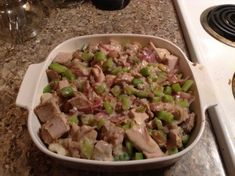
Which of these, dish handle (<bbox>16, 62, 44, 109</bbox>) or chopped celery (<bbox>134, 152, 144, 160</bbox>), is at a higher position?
dish handle (<bbox>16, 62, 44, 109</bbox>)

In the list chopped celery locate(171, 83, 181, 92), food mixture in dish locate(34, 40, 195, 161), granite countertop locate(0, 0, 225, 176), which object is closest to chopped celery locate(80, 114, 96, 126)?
food mixture in dish locate(34, 40, 195, 161)

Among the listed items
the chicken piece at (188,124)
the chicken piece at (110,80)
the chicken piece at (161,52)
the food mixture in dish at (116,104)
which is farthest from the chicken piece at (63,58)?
the chicken piece at (188,124)

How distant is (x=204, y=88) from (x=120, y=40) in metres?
0.25

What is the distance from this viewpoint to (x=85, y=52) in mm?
802

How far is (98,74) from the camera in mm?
744

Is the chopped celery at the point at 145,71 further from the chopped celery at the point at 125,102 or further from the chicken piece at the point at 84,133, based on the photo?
the chicken piece at the point at 84,133

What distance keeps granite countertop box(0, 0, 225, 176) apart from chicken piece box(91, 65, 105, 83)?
20 centimetres

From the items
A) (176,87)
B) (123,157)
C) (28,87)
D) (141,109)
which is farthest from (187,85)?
(28,87)

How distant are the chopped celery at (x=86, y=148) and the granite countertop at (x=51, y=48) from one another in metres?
0.08

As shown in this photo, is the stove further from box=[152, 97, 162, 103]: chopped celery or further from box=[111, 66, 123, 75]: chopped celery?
box=[111, 66, 123, 75]: chopped celery

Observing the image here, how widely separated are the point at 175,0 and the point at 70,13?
38 centimetres

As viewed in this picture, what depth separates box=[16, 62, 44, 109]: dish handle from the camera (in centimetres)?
64

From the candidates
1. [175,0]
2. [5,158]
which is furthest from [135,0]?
[5,158]

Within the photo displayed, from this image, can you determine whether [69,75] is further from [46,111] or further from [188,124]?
[188,124]
